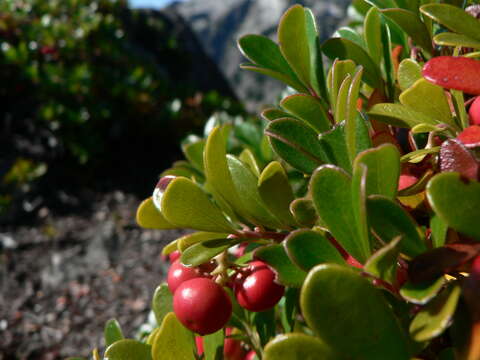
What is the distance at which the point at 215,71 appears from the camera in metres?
8.21

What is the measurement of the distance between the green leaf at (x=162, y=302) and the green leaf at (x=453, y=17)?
58 cm

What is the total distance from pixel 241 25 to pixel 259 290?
10.8 metres

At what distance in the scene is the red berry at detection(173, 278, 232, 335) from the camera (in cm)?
60

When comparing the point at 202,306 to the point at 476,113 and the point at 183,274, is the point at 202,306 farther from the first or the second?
the point at 476,113

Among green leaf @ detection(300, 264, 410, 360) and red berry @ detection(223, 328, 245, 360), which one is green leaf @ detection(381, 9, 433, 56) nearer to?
green leaf @ detection(300, 264, 410, 360)

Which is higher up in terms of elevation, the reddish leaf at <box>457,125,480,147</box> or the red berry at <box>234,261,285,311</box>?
the reddish leaf at <box>457,125,480,147</box>

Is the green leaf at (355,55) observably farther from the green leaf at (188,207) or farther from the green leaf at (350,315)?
the green leaf at (350,315)

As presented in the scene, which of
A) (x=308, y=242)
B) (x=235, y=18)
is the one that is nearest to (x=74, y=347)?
(x=308, y=242)

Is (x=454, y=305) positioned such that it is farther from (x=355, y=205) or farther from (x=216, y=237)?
(x=216, y=237)

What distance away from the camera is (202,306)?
601 mm

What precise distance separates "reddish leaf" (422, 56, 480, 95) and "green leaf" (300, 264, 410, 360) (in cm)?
28

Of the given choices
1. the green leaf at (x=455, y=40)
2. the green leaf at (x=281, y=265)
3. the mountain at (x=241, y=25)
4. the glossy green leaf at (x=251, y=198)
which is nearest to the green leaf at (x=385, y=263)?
the green leaf at (x=281, y=265)

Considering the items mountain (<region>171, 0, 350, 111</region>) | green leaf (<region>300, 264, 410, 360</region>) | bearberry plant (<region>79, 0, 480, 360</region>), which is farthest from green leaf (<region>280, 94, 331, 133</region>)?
mountain (<region>171, 0, 350, 111</region>)

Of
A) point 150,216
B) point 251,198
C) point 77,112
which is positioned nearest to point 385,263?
point 251,198
